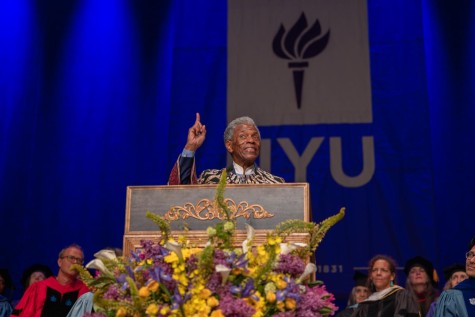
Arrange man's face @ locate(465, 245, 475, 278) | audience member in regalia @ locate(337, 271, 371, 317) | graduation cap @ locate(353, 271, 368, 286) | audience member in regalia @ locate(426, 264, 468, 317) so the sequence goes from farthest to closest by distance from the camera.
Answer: graduation cap @ locate(353, 271, 368, 286) → audience member in regalia @ locate(337, 271, 371, 317) → audience member in regalia @ locate(426, 264, 468, 317) → man's face @ locate(465, 245, 475, 278)

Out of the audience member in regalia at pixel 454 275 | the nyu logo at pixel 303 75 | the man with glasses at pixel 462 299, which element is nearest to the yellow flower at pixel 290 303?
the man with glasses at pixel 462 299

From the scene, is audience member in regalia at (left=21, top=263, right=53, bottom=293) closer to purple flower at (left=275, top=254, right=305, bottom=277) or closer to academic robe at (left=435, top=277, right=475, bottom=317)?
academic robe at (left=435, top=277, right=475, bottom=317)

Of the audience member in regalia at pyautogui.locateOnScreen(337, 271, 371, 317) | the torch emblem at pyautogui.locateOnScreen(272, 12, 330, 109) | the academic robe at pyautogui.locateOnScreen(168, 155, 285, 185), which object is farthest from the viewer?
the torch emblem at pyautogui.locateOnScreen(272, 12, 330, 109)

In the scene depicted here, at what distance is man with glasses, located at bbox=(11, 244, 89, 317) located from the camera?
469cm

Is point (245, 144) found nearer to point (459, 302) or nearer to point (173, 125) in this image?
point (459, 302)

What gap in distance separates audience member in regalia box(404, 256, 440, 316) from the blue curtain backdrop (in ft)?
1.19

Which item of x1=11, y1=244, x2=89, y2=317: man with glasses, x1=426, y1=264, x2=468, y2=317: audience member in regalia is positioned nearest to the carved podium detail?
x1=11, y1=244, x2=89, y2=317: man with glasses

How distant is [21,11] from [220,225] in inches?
217

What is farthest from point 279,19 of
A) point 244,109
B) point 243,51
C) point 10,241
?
point 10,241

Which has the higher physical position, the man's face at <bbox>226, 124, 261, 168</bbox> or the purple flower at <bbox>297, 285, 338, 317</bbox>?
the man's face at <bbox>226, 124, 261, 168</bbox>

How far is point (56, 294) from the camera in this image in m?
4.78

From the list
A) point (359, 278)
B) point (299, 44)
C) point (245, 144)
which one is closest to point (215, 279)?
point (245, 144)

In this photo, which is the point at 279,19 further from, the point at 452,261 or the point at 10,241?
the point at 10,241

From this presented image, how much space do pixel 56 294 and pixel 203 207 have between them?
8.85 ft
